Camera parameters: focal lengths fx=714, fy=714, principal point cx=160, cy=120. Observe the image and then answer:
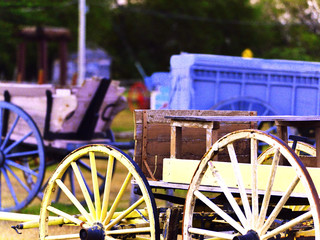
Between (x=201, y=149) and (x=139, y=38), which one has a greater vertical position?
→ (x=139, y=38)

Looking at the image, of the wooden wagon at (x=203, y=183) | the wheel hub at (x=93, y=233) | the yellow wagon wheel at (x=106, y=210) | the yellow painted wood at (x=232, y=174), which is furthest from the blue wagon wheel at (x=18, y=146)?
the yellow painted wood at (x=232, y=174)

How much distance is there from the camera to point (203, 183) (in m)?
4.16

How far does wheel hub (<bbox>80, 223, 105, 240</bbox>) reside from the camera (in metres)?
4.38

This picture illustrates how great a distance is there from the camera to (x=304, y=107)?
880 cm

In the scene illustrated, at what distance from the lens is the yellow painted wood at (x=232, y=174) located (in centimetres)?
390

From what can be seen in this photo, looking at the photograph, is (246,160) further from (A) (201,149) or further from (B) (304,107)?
(B) (304,107)

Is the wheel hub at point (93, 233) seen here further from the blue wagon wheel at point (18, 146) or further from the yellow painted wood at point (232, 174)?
the blue wagon wheel at point (18, 146)

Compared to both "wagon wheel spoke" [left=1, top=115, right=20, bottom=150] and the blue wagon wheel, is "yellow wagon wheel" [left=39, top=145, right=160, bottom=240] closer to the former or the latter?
the blue wagon wheel

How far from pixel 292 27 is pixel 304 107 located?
20.4 meters

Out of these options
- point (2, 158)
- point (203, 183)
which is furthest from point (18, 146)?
point (203, 183)

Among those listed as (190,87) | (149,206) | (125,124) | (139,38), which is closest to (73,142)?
(190,87)

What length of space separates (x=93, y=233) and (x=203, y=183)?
0.78 m

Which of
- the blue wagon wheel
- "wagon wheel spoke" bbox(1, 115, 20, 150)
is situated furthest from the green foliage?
"wagon wheel spoke" bbox(1, 115, 20, 150)

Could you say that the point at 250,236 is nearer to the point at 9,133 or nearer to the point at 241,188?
the point at 241,188
